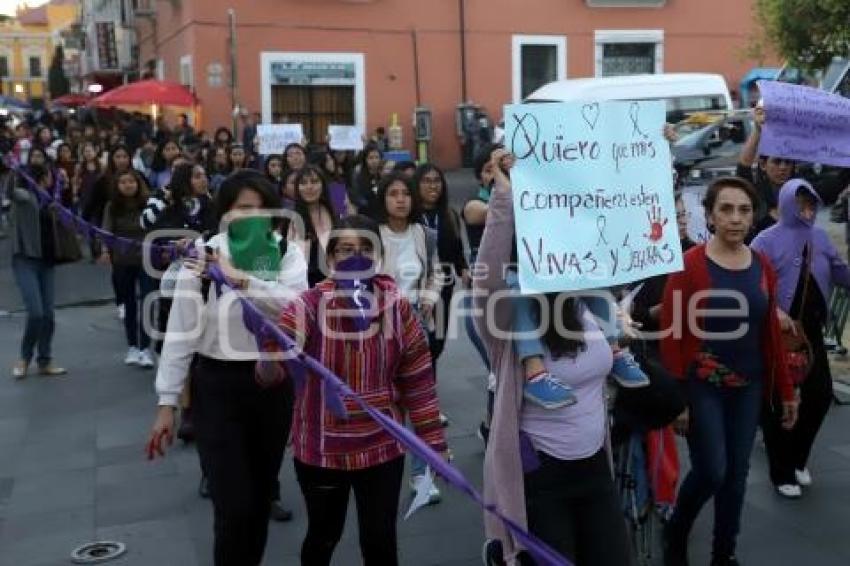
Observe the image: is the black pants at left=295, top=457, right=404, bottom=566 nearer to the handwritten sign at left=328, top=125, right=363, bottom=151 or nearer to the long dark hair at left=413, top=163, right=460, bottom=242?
the long dark hair at left=413, top=163, right=460, bottom=242

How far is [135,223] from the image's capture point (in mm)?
8414

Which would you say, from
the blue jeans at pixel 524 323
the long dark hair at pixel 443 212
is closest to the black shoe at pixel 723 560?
the blue jeans at pixel 524 323

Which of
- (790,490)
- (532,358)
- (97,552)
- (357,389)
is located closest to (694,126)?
(790,490)

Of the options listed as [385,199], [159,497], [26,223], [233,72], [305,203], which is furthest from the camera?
[233,72]

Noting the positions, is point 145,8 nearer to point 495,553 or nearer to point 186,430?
point 186,430

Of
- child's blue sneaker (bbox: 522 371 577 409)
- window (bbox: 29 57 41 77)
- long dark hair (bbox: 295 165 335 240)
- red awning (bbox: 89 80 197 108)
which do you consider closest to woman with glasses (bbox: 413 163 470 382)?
long dark hair (bbox: 295 165 335 240)

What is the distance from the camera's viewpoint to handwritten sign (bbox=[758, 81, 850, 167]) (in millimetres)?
4746

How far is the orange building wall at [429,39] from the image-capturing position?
24609 millimetres

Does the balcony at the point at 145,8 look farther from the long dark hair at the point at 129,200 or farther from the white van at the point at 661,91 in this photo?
the long dark hair at the point at 129,200

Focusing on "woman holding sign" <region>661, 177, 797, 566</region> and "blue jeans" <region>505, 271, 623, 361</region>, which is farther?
"woman holding sign" <region>661, 177, 797, 566</region>

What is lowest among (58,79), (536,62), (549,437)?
(549,437)

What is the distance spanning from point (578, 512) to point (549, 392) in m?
0.44

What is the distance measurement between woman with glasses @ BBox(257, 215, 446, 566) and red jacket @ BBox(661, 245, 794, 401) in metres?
1.16

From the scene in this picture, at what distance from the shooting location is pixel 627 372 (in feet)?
11.6
